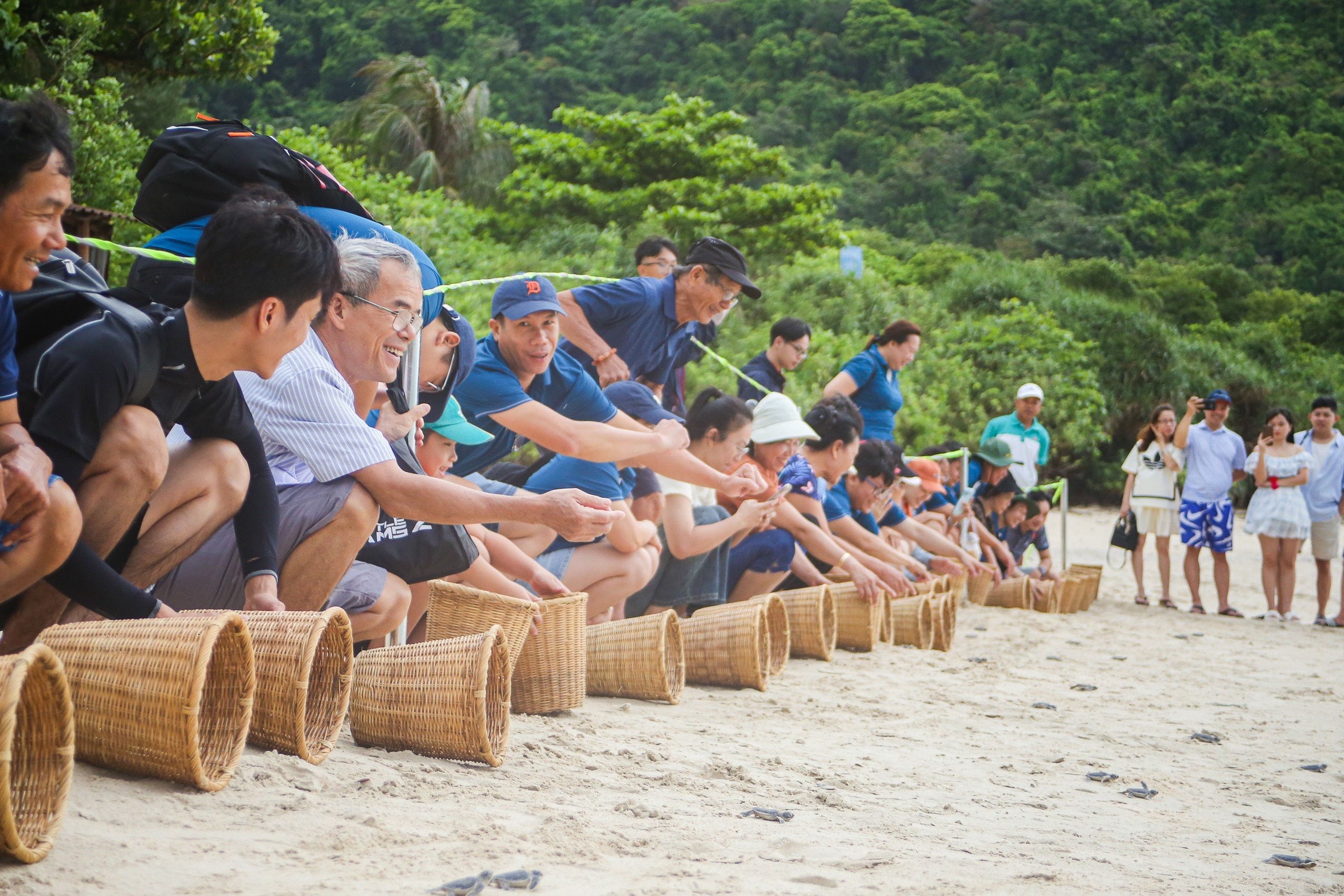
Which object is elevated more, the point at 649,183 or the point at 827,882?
the point at 649,183

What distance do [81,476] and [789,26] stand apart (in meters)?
47.2

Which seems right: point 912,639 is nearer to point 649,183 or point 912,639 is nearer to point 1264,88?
point 649,183

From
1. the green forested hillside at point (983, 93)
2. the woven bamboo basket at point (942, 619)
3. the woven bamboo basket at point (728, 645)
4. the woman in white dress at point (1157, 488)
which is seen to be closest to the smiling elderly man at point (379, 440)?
the woven bamboo basket at point (728, 645)

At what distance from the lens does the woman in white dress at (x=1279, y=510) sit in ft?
31.3

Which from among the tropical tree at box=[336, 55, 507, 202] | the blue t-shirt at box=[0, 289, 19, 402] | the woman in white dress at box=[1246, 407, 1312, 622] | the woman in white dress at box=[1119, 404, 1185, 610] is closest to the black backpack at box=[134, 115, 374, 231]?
the blue t-shirt at box=[0, 289, 19, 402]

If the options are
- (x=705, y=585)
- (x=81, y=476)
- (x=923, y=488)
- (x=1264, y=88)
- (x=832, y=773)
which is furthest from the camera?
(x=1264, y=88)

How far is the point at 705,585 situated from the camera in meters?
5.21

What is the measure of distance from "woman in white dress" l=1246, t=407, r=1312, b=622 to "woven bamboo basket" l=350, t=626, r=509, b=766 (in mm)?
8110

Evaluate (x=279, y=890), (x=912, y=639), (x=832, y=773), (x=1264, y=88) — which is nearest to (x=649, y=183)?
(x=912, y=639)

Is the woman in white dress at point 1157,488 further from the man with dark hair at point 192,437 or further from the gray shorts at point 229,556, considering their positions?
the man with dark hair at point 192,437

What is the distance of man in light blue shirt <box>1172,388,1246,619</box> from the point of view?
1001cm

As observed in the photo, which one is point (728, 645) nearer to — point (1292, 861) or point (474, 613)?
point (474, 613)

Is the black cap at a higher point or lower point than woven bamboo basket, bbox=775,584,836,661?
higher

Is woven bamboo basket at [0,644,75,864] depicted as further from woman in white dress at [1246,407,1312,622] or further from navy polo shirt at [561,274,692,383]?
woman in white dress at [1246,407,1312,622]
